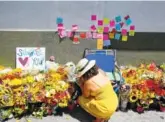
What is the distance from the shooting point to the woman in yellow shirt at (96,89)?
13.9 feet

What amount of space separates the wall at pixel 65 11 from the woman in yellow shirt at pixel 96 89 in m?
1.16

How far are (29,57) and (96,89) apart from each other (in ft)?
5.29

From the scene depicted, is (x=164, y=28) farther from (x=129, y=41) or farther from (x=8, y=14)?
(x=8, y=14)

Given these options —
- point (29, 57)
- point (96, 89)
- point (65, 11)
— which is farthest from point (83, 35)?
point (96, 89)

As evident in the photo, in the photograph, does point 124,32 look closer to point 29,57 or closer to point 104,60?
point 104,60

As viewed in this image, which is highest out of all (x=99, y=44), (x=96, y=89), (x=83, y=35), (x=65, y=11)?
(x=65, y=11)

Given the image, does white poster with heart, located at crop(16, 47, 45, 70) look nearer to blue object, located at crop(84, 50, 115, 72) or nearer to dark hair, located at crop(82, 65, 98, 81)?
blue object, located at crop(84, 50, 115, 72)

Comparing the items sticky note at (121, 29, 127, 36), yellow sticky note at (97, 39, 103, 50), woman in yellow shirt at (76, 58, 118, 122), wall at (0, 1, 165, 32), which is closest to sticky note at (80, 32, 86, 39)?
wall at (0, 1, 165, 32)

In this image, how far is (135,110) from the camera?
5.00 meters

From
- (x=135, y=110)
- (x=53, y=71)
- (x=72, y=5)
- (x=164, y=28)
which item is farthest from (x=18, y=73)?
(x=164, y=28)

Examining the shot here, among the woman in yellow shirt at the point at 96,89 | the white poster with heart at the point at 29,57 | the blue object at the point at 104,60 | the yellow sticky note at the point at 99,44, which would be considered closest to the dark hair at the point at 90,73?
the woman in yellow shirt at the point at 96,89

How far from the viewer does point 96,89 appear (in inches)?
166

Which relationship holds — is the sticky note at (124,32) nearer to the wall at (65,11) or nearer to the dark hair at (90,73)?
the wall at (65,11)

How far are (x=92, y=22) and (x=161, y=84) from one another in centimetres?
154
